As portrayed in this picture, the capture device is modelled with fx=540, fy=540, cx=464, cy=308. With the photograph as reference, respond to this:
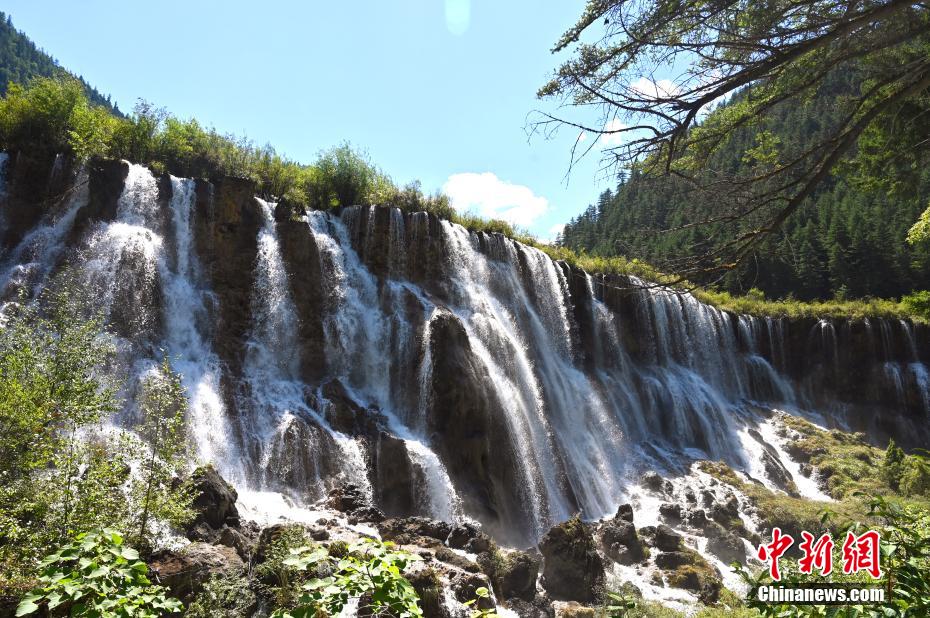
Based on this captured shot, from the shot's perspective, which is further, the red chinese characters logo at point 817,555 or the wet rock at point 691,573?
the wet rock at point 691,573

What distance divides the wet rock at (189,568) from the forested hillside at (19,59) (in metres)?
131

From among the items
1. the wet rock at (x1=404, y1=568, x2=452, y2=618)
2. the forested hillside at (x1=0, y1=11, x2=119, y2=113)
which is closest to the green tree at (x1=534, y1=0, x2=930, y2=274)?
the wet rock at (x1=404, y1=568, x2=452, y2=618)

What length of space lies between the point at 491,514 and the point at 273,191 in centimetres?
1396

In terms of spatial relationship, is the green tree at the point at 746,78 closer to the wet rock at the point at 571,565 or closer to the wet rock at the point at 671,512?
the wet rock at the point at 571,565

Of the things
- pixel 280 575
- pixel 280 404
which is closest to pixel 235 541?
pixel 280 575

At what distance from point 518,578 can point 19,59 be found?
6280 inches

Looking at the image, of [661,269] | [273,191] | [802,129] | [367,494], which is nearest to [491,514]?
[367,494]

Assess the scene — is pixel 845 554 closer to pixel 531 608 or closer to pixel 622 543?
pixel 531 608

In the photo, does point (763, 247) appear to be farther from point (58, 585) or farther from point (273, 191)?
point (273, 191)

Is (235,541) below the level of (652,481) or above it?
below

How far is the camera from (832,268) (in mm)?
45344

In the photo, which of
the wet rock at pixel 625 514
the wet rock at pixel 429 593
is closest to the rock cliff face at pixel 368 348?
the wet rock at pixel 625 514

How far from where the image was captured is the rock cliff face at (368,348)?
13.7 metres

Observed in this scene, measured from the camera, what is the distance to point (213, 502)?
30.7ft
